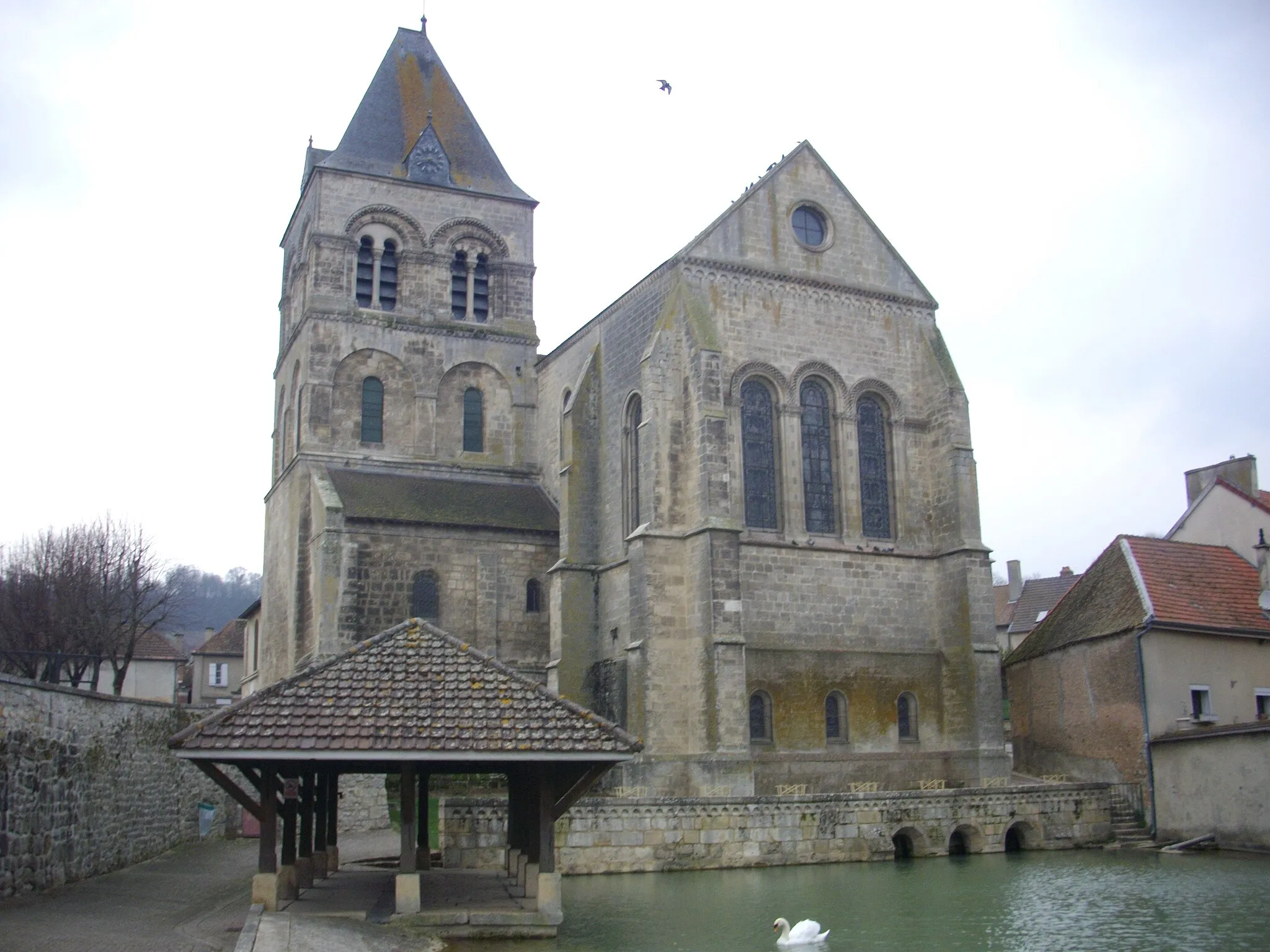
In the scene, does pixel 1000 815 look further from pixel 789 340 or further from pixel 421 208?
pixel 421 208

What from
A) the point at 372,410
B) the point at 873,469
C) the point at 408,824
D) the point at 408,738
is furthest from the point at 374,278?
the point at 408,738

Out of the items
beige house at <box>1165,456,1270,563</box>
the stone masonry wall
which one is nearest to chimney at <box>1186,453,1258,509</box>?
beige house at <box>1165,456,1270,563</box>

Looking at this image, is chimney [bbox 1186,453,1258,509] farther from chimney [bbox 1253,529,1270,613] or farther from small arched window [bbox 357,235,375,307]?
small arched window [bbox 357,235,375,307]

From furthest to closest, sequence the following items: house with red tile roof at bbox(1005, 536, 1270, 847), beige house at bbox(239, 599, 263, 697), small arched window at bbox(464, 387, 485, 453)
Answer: beige house at bbox(239, 599, 263, 697), small arched window at bbox(464, 387, 485, 453), house with red tile roof at bbox(1005, 536, 1270, 847)

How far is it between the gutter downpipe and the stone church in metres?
3.11

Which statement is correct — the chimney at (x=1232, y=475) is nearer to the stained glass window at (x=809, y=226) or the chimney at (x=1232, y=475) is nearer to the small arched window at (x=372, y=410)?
the stained glass window at (x=809, y=226)

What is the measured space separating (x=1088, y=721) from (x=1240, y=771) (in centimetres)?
479

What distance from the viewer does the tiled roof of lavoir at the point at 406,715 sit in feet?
49.2

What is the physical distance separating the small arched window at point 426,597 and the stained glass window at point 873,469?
11.1m

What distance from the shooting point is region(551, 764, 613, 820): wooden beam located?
1638 cm

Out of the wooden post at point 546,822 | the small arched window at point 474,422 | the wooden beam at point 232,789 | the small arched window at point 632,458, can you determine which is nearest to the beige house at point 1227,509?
the small arched window at point 632,458

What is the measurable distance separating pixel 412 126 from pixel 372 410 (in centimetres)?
986

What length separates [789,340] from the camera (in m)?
32.0

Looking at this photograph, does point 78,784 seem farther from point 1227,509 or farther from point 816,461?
point 1227,509
